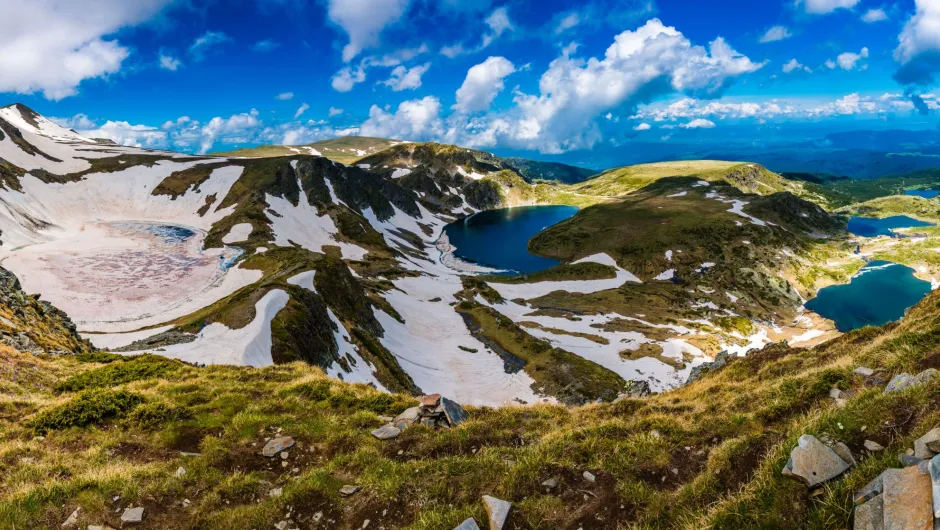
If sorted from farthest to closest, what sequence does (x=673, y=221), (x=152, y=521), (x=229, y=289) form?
1. (x=673, y=221)
2. (x=229, y=289)
3. (x=152, y=521)

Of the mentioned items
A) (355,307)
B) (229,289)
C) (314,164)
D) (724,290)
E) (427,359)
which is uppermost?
(314,164)

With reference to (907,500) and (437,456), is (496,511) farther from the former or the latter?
(907,500)

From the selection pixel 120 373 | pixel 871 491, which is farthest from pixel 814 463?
pixel 120 373

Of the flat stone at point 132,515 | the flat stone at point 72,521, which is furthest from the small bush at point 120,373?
the flat stone at point 132,515

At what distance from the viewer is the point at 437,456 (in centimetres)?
1155

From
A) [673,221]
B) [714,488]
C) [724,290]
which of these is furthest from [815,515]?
[673,221]

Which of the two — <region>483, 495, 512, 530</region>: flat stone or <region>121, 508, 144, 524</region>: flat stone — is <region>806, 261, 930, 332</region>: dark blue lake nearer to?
<region>483, 495, 512, 530</region>: flat stone

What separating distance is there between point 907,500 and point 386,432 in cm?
1193

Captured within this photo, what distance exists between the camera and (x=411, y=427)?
44.0ft

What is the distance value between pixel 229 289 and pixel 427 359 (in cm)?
3887

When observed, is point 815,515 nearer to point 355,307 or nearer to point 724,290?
point 355,307

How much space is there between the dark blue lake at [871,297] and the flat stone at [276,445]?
5881 inches

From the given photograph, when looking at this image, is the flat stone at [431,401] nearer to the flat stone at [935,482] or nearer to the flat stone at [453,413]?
the flat stone at [453,413]

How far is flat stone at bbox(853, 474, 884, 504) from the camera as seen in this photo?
4.86 m
